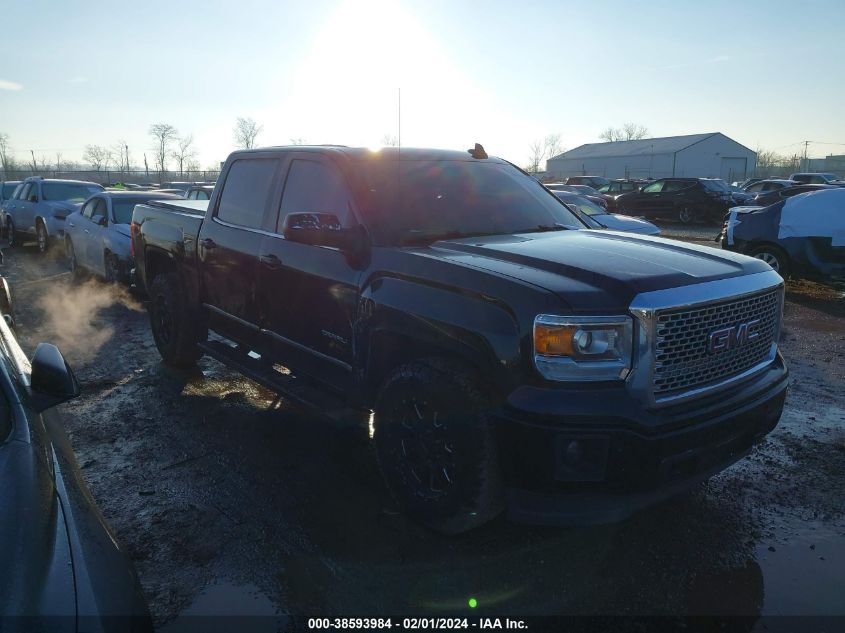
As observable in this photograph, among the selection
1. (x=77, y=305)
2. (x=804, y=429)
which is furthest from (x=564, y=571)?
(x=77, y=305)

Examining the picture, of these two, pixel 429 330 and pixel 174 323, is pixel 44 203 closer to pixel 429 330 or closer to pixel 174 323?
pixel 174 323

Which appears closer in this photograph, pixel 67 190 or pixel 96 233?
pixel 96 233

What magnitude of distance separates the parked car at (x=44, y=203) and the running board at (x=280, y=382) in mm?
11566

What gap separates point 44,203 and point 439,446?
15.6m

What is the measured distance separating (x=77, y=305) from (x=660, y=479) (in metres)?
9.27

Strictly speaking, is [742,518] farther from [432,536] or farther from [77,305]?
[77,305]

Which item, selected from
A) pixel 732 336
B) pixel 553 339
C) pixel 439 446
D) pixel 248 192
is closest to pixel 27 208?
pixel 248 192

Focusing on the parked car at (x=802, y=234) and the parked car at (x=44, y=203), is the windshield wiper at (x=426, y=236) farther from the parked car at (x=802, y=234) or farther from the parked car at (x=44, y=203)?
the parked car at (x=44, y=203)

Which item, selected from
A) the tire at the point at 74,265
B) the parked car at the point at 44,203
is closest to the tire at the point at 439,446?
the tire at the point at 74,265

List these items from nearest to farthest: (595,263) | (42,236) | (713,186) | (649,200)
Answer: (595,263) < (42,236) < (713,186) < (649,200)

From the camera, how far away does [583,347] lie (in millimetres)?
2609

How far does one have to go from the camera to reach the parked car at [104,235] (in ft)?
30.7

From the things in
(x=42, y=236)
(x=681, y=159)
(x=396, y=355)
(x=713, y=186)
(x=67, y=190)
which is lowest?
(x=42, y=236)

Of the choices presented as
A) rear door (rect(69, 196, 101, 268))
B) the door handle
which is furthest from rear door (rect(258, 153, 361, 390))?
rear door (rect(69, 196, 101, 268))
